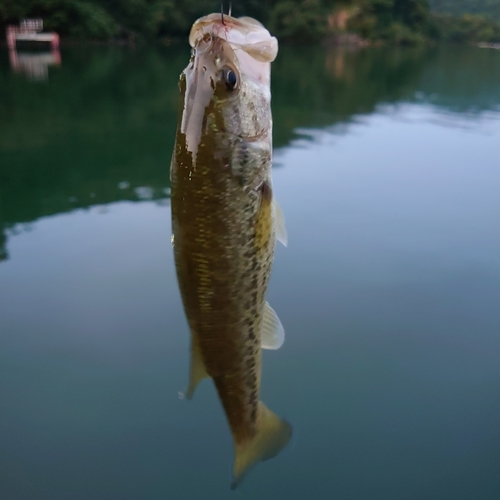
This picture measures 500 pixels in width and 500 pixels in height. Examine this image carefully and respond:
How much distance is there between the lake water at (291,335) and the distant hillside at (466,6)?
63543 millimetres

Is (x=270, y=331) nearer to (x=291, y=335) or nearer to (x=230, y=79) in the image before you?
(x=230, y=79)

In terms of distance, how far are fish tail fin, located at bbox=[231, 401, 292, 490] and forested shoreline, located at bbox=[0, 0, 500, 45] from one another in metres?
13.4

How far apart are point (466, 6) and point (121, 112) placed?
64.9 meters

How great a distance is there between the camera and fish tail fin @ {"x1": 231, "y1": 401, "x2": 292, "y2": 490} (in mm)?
1241

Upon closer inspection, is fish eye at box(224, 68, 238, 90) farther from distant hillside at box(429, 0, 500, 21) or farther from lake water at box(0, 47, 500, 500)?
distant hillside at box(429, 0, 500, 21)

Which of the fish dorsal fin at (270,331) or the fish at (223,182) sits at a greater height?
the fish at (223,182)

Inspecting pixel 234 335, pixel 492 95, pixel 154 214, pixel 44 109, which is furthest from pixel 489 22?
pixel 234 335

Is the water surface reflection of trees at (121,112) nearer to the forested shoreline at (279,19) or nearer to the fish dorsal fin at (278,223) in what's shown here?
the fish dorsal fin at (278,223)

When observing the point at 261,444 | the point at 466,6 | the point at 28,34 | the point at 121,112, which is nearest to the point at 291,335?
the point at 261,444

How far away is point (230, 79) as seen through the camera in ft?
3.20

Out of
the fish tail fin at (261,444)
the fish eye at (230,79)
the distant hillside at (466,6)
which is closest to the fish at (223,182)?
the fish eye at (230,79)

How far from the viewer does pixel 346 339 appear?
9.88 feet

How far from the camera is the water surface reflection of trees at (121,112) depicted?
16.8 feet

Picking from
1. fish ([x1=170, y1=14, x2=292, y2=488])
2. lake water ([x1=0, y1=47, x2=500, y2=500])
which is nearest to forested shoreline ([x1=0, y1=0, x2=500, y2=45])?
lake water ([x1=0, y1=47, x2=500, y2=500])
